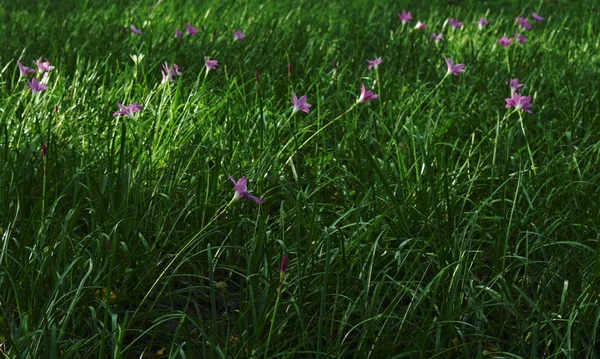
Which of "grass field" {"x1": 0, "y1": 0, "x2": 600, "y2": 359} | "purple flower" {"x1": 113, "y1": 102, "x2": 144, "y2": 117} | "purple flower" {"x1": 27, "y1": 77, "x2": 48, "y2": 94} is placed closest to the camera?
"grass field" {"x1": 0, "y1": 0, "x2": 600, "y2": 359}

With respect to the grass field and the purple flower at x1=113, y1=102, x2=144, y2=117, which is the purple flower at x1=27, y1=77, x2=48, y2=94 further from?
the purple flower at x1=113, y1=102, x2=144, y2=117

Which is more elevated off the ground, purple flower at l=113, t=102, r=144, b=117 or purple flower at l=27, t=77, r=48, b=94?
purple flower at l=113, t=102, r=144, b=117

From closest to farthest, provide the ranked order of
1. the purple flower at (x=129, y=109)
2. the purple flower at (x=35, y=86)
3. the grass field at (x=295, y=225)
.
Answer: the grass field at (x=295, y=225), the purple flower at (x=129, y=109), the purple flower at (x=35, y=86)

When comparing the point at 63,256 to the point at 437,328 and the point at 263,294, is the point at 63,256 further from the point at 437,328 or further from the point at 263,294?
the point at 437,328

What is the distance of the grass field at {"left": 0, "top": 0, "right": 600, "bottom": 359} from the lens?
1.72 m

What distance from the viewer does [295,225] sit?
2076 mm

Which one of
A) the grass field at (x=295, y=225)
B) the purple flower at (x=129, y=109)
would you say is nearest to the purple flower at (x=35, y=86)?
the grass field at (x=295, y=225)

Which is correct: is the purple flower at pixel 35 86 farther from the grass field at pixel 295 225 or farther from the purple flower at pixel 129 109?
the purple flower at pixel 129 109

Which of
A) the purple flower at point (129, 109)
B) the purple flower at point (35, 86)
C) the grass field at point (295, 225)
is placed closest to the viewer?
the grass field at point (295, 225)

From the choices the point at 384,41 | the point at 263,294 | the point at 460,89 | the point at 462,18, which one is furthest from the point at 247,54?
the point at 263,294

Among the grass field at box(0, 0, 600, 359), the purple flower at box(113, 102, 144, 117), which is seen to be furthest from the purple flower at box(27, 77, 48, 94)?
the purple flower at box(113, 102, 144, 117)

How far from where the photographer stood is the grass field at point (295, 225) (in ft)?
5.63

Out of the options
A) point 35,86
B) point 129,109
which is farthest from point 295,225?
point 35,86

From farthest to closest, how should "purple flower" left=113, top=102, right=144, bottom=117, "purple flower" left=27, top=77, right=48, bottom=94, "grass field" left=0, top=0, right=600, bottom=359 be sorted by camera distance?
1. "purple flower" left=27, top=77, right=48, bottom=94
2. "purple flower" left=113, top=102, right=144, bottom=117
3. "grass field" left=0, top=0, right=600, bottom=359
